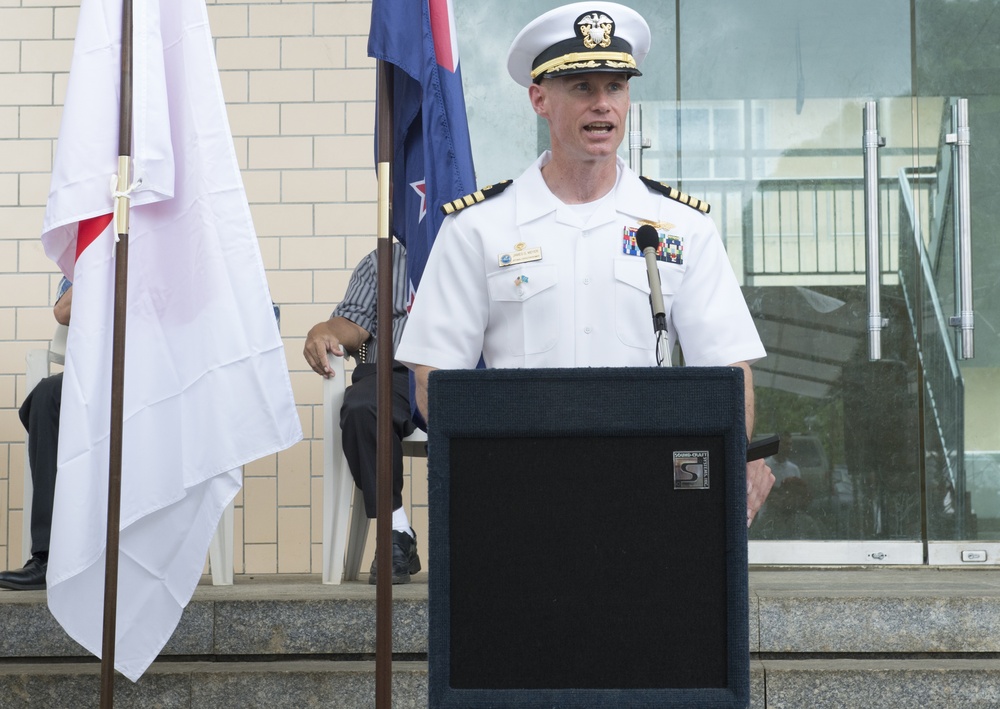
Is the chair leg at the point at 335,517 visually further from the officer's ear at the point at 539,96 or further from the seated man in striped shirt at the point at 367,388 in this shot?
the officer's ear at the point at 539,96

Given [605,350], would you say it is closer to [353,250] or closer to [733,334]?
[733,334]

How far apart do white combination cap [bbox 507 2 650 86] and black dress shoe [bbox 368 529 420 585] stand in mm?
1688

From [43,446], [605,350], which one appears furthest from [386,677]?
[43,446]

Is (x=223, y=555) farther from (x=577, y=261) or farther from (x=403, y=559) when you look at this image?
(x=577, y=261)

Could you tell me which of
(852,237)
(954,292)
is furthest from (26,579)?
(954,292)

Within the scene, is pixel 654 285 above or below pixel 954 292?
below

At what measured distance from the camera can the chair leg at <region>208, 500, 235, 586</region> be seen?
400cm

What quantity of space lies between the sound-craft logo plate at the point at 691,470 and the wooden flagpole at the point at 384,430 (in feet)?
2.28

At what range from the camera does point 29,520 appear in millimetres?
4062

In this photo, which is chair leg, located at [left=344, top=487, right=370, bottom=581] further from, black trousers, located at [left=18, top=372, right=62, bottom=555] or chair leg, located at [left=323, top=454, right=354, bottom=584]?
black trousers, located at [left=18, top=372, right=62, bottom=555]

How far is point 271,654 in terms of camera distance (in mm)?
3477

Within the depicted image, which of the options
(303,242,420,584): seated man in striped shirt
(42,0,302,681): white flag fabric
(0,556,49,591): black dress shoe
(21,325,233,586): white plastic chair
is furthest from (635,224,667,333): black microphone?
(0,556,49,591): black dress shoe

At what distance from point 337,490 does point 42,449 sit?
0.94 m

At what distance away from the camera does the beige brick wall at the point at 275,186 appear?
204 inches
